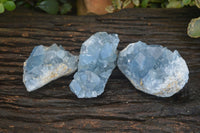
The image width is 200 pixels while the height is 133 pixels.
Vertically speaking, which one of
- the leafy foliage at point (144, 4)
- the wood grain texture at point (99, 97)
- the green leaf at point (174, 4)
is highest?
the green leaf at point (174, 4)

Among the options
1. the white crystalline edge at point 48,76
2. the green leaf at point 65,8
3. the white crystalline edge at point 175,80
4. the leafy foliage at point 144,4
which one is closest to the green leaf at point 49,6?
the green leaf at point 65,8

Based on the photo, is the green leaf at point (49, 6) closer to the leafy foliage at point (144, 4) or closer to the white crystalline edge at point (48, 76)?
the leafy foliage at point (144, 4)

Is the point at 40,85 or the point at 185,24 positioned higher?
the point at 185,24

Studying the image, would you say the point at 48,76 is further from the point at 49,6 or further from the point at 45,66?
the point at 49,6

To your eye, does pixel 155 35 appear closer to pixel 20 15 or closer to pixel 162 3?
pixel 162 3

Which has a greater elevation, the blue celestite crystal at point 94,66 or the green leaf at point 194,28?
the green leaf at point 194,28

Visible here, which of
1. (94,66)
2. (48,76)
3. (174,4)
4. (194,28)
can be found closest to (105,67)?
(94,66)

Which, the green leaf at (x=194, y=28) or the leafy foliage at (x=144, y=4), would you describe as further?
the leafy foliage at (x=144, y=4)

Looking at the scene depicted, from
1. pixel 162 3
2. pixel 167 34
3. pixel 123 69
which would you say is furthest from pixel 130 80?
pixel 162 3
